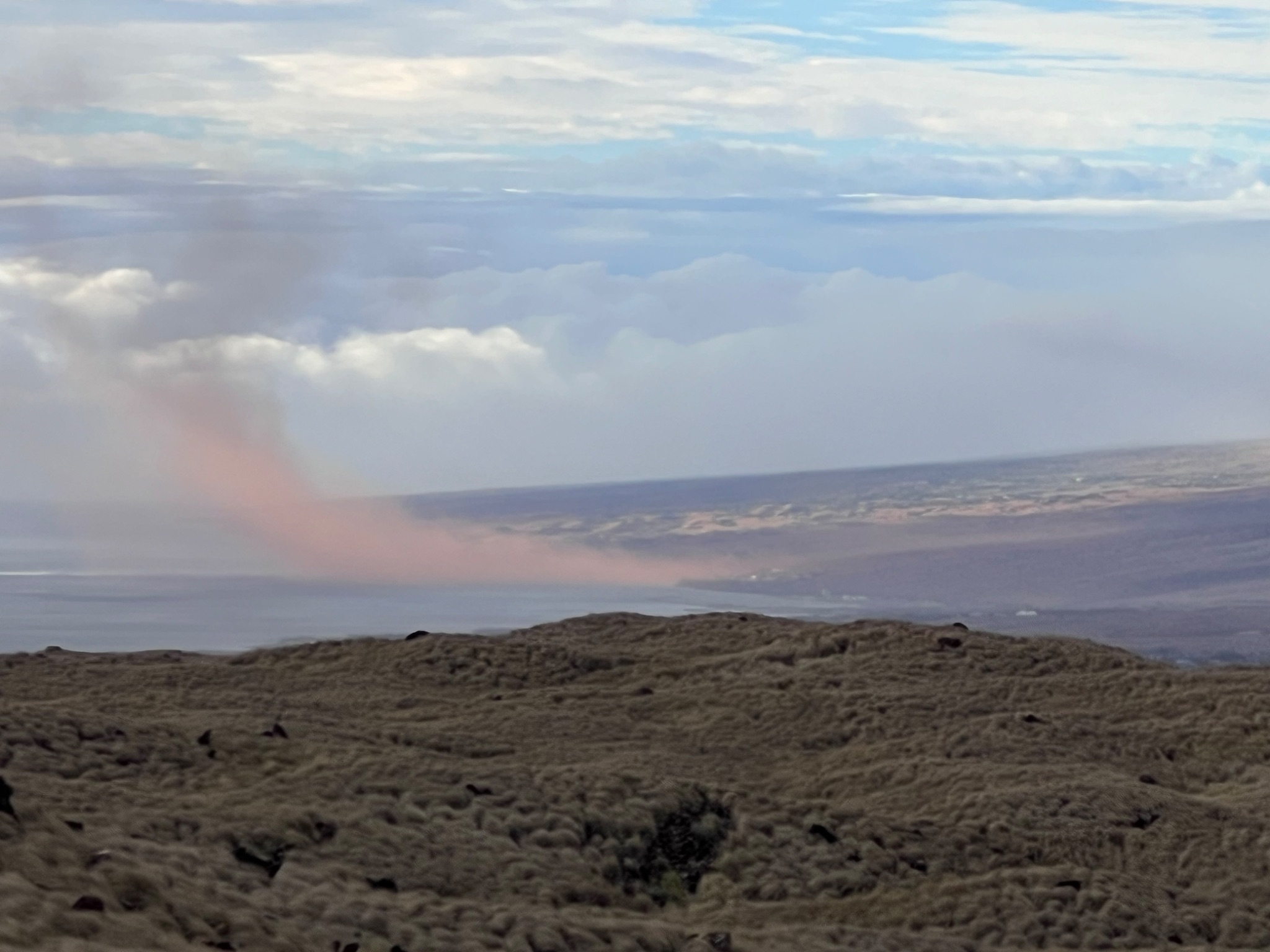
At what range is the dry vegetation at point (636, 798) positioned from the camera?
26.5 feet

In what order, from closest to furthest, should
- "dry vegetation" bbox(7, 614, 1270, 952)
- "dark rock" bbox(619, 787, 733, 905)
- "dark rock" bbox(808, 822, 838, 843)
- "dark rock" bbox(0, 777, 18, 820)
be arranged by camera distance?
1. "dark rock" bbox(0, 777, 18, 820)
2. "dry vegetation" bbox(7, 614, 1270, 952)
3. "dark rock" bbox(619, 787, 733, 905)
4. "dark rock" bbox(808, 822, 838, 843)

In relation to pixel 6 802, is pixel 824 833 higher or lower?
lower

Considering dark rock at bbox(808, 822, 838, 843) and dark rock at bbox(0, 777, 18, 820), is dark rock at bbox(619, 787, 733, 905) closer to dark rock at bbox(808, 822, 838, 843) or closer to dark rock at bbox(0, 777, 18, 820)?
dark rock at bbox(808, 822, 838, 843)

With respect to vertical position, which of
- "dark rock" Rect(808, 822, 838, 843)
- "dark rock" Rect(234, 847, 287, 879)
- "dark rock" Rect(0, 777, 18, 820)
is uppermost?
"dark rock" Rect(0, 777, 18, 820)

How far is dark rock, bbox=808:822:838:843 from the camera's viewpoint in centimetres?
1048

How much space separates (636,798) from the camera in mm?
10539

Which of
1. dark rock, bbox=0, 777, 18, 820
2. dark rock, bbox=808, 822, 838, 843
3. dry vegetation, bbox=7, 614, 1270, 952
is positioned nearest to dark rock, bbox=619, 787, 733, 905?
dry vegetation, bbox=7, 614, 1270, 952

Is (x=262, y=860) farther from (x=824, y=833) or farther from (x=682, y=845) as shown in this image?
(x=824, y=833)

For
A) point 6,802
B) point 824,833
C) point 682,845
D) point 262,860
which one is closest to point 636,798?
point 682,845

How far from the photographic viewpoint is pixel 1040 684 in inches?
590

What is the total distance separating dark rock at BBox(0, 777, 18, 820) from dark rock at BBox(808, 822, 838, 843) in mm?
5362

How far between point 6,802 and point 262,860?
65.7 inches

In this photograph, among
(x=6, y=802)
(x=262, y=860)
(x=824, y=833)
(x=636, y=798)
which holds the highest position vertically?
(x=6, y=802)

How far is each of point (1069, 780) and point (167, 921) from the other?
7.45 metres
